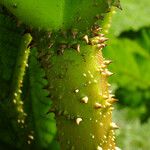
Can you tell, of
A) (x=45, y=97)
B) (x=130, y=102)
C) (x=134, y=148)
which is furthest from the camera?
(x=134, y=148)

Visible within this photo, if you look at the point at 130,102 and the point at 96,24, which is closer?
the point at 96,24

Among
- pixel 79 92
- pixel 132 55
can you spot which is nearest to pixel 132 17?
pixel 132 55

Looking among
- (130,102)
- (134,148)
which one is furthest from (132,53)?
(134,148)

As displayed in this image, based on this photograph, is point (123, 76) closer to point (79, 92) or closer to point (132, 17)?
point (132, 17)

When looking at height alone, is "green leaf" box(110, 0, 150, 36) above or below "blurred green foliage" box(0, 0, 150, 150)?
Result: above

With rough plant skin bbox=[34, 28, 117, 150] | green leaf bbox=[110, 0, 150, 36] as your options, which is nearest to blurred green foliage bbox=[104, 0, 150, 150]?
green leaf bbox=[110, 0, 150, 36]

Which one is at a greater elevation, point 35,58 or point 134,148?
point 134,148

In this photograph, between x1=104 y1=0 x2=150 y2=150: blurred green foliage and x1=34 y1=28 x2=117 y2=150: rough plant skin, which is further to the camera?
x1=104 y1=0 x2=150 y2=150: blurred green foliage

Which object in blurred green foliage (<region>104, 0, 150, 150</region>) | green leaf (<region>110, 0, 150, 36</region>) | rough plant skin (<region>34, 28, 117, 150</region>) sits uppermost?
green leaf (<region>110, 0, 150, 36</region>)

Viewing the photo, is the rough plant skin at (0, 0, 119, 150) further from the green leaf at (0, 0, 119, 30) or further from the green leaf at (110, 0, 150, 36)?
the green leaf at (110, 0, 150, 36)

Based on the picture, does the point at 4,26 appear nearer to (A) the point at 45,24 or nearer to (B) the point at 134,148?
(A) the point at 45,24

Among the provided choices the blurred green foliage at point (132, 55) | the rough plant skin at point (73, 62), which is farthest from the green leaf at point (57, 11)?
the blurred green foliage at point (132, 55)
